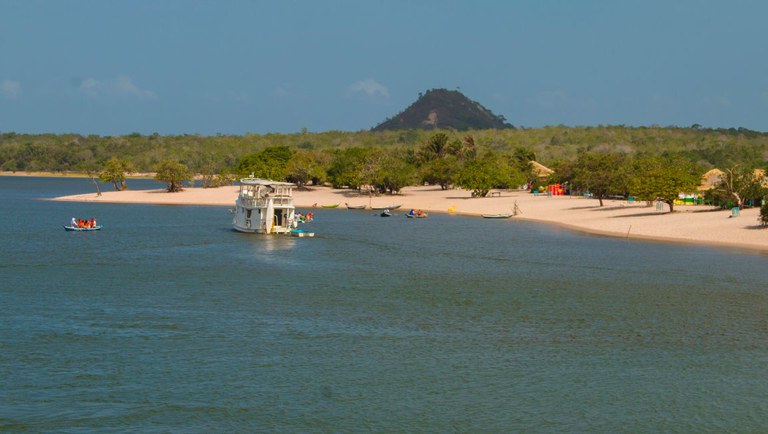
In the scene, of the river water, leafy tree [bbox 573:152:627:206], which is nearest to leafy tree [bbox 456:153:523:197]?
leafy tree [bbox 573:152:627:206]

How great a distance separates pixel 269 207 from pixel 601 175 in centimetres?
5242

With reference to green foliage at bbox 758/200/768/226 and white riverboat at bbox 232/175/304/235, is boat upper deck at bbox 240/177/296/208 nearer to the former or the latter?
white riverboat at bbox 232/175/304/235

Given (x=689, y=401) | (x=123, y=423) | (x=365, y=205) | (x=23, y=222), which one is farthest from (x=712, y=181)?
(x=123, y=423)

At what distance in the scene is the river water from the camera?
26812mm

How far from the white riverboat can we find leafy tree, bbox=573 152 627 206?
160ft

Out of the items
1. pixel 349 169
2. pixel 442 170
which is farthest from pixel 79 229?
pixel 442 170

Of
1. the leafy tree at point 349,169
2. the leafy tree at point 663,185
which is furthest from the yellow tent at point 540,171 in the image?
the leafy tree at point 663,185

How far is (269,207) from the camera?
8475 centimetres

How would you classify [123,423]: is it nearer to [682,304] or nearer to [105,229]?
[682,304]

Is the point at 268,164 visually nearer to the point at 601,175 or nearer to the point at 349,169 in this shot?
the point at 349,169

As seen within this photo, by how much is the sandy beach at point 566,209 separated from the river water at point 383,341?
1152cm

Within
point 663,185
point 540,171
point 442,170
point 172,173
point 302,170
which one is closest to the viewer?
point 663,185

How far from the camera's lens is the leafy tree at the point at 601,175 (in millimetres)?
115062

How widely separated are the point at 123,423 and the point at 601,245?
58.0 m
